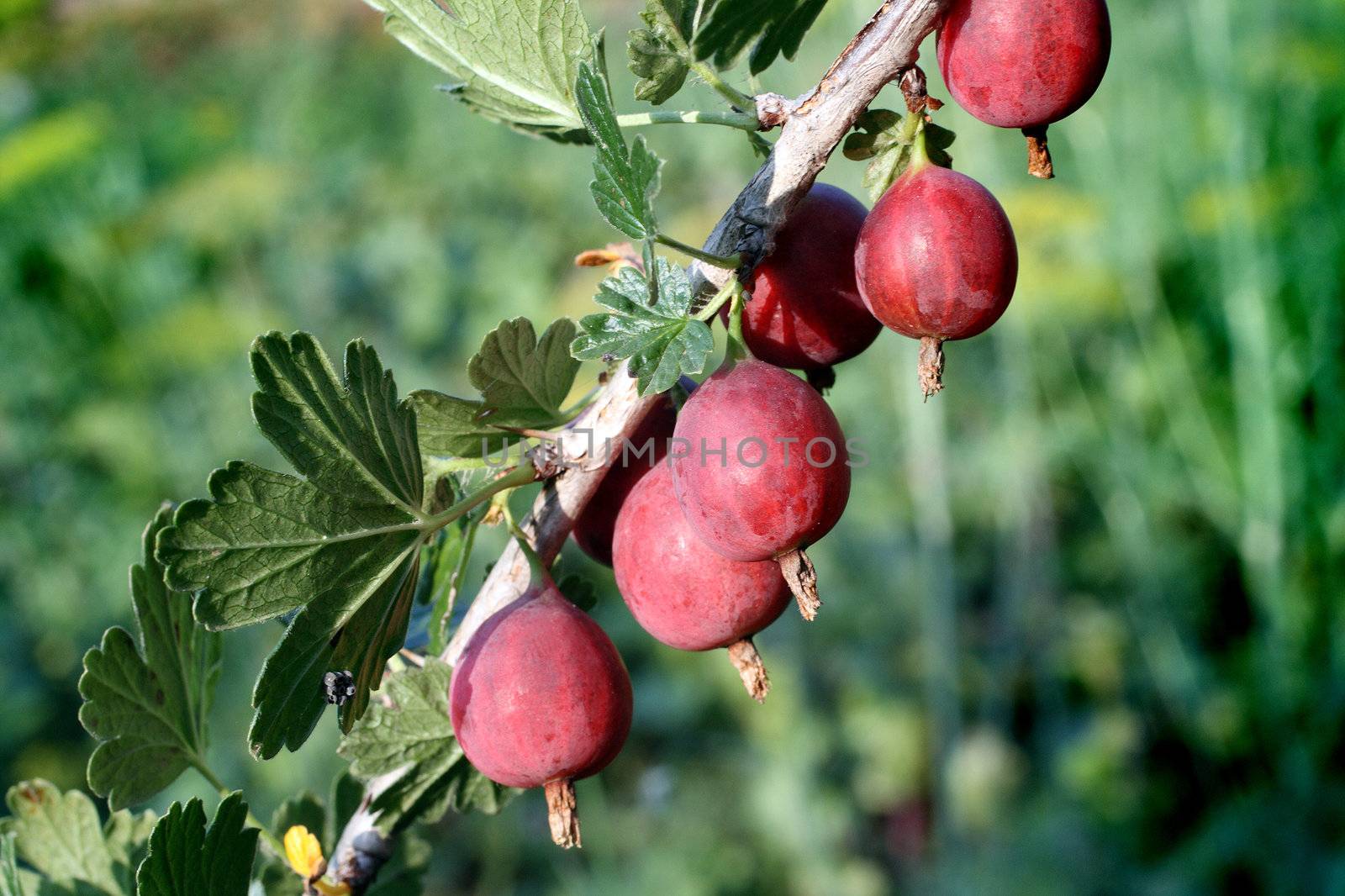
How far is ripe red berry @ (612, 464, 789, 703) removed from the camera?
48 cm

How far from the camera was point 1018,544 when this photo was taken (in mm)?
2490

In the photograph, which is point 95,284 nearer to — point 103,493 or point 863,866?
point 103,493

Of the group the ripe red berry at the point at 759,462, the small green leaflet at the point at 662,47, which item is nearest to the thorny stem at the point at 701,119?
the small green leaflet at the point at 662,47

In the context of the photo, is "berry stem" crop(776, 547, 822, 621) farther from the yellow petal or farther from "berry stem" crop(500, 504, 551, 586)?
the yellow petal

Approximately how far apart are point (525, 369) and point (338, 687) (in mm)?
151

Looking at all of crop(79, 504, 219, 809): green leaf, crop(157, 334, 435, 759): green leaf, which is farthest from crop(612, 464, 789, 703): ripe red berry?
crop(79, 504, 219, 809): green leaf

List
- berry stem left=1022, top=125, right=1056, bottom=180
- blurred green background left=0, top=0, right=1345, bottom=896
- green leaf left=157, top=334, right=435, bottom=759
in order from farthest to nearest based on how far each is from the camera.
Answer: blurred green background left=0, top=0, right=1345, bottom=896 < berry stem left=1022, top=125, right=1056, bottom=180 < green leaf left=157, top=334, right=435, bottom=759

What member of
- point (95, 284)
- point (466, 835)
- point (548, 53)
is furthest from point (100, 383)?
point (548, 53)

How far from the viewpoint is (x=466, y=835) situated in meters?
2.30

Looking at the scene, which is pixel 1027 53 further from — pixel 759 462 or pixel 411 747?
pixel 411 747

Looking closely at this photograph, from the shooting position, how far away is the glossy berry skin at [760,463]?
1.42ft

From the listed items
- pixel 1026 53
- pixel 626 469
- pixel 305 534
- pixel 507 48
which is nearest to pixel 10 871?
pixel 305 534

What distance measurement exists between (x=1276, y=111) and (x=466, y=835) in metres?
2.37

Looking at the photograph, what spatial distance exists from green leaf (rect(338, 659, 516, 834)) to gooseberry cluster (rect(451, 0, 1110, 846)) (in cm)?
3
